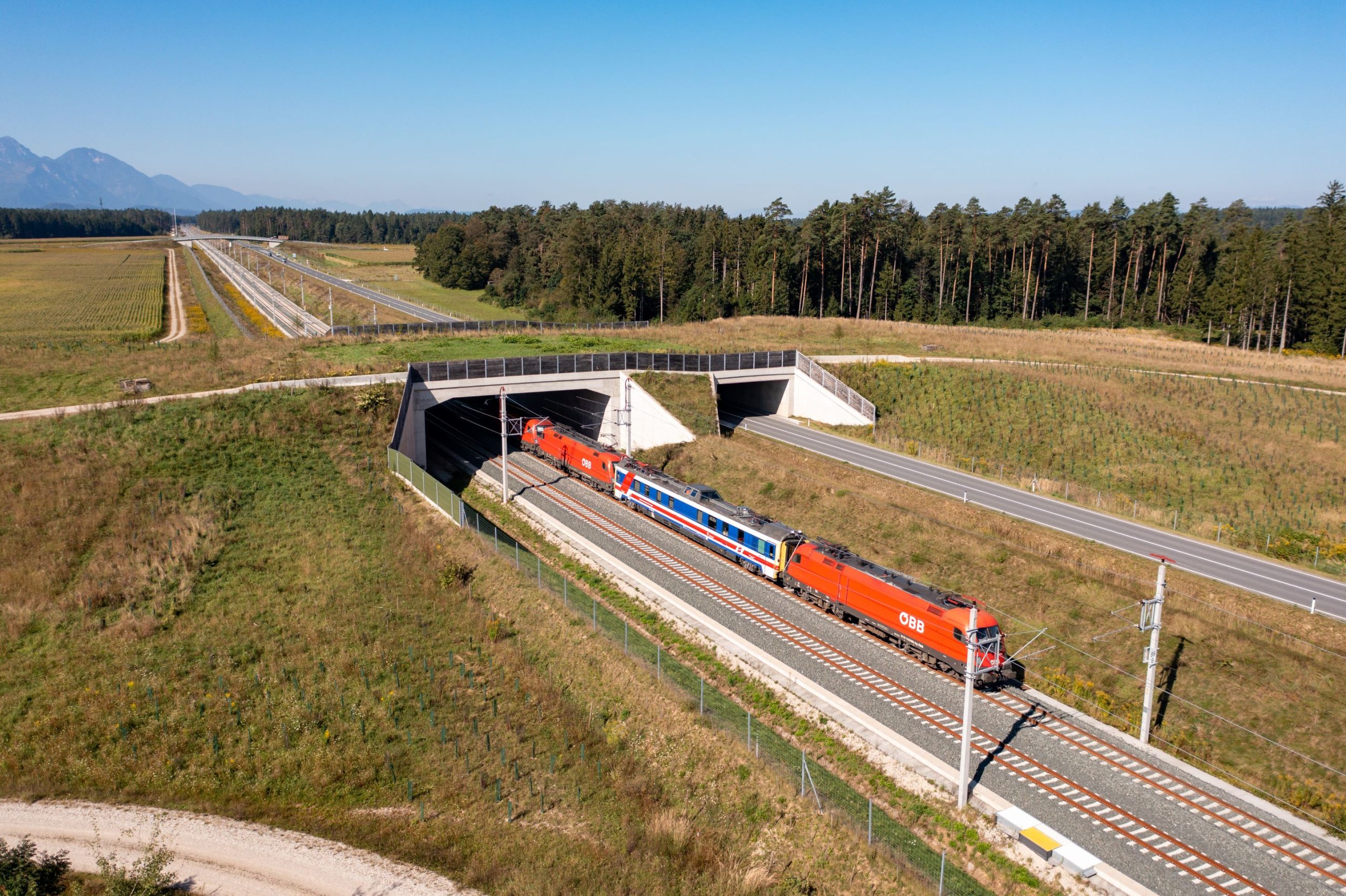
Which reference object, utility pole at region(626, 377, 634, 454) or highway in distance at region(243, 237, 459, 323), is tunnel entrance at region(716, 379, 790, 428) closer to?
utility pole at region(626, 377, 634, 454)

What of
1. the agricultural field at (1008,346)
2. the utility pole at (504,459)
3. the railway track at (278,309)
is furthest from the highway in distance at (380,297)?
the utility pole at (504,459)

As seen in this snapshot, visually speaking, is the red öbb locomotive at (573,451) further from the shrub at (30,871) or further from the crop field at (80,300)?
the crop field at (80,300)

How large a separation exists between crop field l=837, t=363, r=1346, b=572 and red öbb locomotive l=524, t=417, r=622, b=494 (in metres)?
22.9

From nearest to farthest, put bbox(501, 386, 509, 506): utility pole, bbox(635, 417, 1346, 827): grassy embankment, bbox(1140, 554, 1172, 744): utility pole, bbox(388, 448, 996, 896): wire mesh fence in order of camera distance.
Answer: bbox(388, 448, 996, 896): wire mesh fence
bbox(1140, 554, 1172, 744): utility pole
bbox(635, 417, 1346, 827): grassy embankment
bbox(501, 386, 509, 506): utility pole

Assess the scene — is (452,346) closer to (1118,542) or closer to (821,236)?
(1118,542)

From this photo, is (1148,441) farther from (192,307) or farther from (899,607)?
(192,307)

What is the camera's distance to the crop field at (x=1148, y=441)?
47250 millimetres

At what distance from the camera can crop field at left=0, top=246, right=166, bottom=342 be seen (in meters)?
97.9

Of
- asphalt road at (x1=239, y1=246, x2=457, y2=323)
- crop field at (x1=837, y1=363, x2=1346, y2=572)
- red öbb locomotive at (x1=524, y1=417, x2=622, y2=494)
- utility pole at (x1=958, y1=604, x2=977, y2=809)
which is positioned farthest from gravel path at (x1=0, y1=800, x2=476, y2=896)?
asphalt road at (x1=239, y1=246, x2=457, y2=323)

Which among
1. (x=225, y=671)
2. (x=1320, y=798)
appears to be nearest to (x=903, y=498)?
(x=1320, y=798)

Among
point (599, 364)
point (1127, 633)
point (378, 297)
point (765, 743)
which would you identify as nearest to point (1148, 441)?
point (1127, 633)

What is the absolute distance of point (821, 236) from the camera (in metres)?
116

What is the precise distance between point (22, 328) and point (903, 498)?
362 feet

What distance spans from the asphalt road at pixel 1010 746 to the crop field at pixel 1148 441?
77.0 feet
